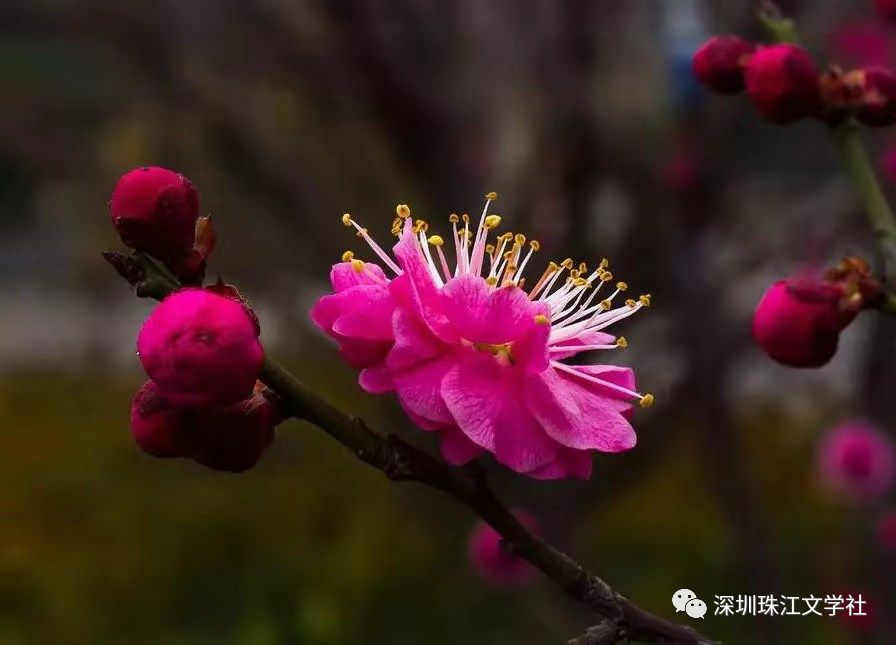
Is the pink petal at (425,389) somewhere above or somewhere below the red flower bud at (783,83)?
below

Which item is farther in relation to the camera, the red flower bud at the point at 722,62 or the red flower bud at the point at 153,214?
the red flower bud at the point at 722,62

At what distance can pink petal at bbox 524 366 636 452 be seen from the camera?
2.04 ft

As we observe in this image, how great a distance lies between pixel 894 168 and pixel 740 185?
3.88 feet

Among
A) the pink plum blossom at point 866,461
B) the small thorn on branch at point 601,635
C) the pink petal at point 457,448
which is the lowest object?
the small thorn on branch at point 601,635

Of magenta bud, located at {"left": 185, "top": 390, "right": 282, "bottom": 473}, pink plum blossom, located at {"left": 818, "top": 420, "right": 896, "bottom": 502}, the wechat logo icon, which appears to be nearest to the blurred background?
pink plum blossom, located at {"left": 818, "top": 420, "right": 896, "bottom": 502}

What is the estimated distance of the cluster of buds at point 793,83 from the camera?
0.83 meters

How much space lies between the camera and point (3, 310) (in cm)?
829

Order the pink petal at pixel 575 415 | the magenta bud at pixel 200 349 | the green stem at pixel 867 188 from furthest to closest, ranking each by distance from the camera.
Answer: the green stem at pixel 867 188 → the pink petal at pixel 575 415 → the magenta bud at pixel 200 349

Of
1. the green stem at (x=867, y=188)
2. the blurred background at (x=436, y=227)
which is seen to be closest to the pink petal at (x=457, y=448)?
the green stem at (x=867, y=188)

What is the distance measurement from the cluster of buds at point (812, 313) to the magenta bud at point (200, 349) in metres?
0.34

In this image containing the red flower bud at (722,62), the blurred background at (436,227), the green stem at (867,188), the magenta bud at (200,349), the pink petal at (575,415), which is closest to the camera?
the magenta bud at (200,349)

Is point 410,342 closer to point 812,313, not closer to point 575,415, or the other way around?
point 575,415

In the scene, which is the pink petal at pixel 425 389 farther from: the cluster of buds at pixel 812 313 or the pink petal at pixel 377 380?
the cluster of buds at pixel 812 313

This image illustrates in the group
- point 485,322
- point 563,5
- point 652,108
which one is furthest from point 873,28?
point 485,322
